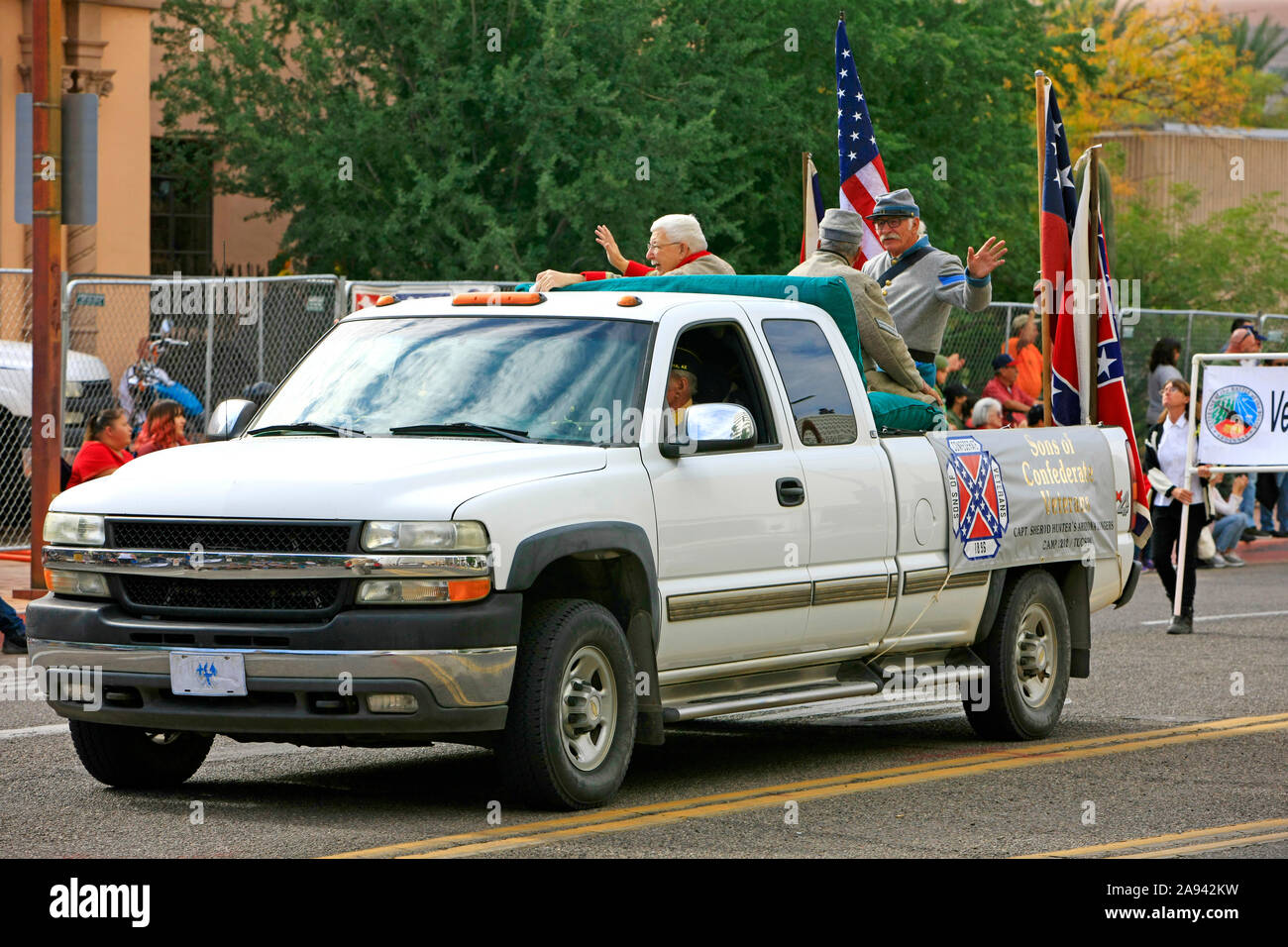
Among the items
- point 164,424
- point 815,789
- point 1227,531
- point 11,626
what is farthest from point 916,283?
point 1227,531

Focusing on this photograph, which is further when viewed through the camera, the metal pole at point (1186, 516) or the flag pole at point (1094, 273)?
the metal pole at point (1186, 516)

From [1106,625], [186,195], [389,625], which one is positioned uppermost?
[186,195]

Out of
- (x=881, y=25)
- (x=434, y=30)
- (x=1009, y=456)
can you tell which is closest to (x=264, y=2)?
(x=434, y=30)

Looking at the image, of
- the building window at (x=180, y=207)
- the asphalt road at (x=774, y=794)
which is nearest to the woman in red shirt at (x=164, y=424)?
the asphalt road at (x=774, y=794)

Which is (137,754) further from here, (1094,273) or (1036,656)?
(1094,273)

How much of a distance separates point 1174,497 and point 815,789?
811 cm

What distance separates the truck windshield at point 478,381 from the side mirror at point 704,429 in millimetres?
188

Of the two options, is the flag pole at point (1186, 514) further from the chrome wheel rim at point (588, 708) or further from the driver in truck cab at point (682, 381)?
the chrome wheel rim at point (588, 708)

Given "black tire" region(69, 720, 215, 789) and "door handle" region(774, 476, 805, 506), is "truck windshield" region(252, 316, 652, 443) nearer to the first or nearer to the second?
"door handle" region(774, 476, 805, 506)

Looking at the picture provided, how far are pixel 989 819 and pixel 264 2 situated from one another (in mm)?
20299

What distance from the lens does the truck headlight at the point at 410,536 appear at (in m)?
7.23

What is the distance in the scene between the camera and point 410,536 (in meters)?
7.23

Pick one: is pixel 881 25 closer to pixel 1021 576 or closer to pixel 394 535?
pixel 1021 576

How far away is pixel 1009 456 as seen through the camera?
1023cm
